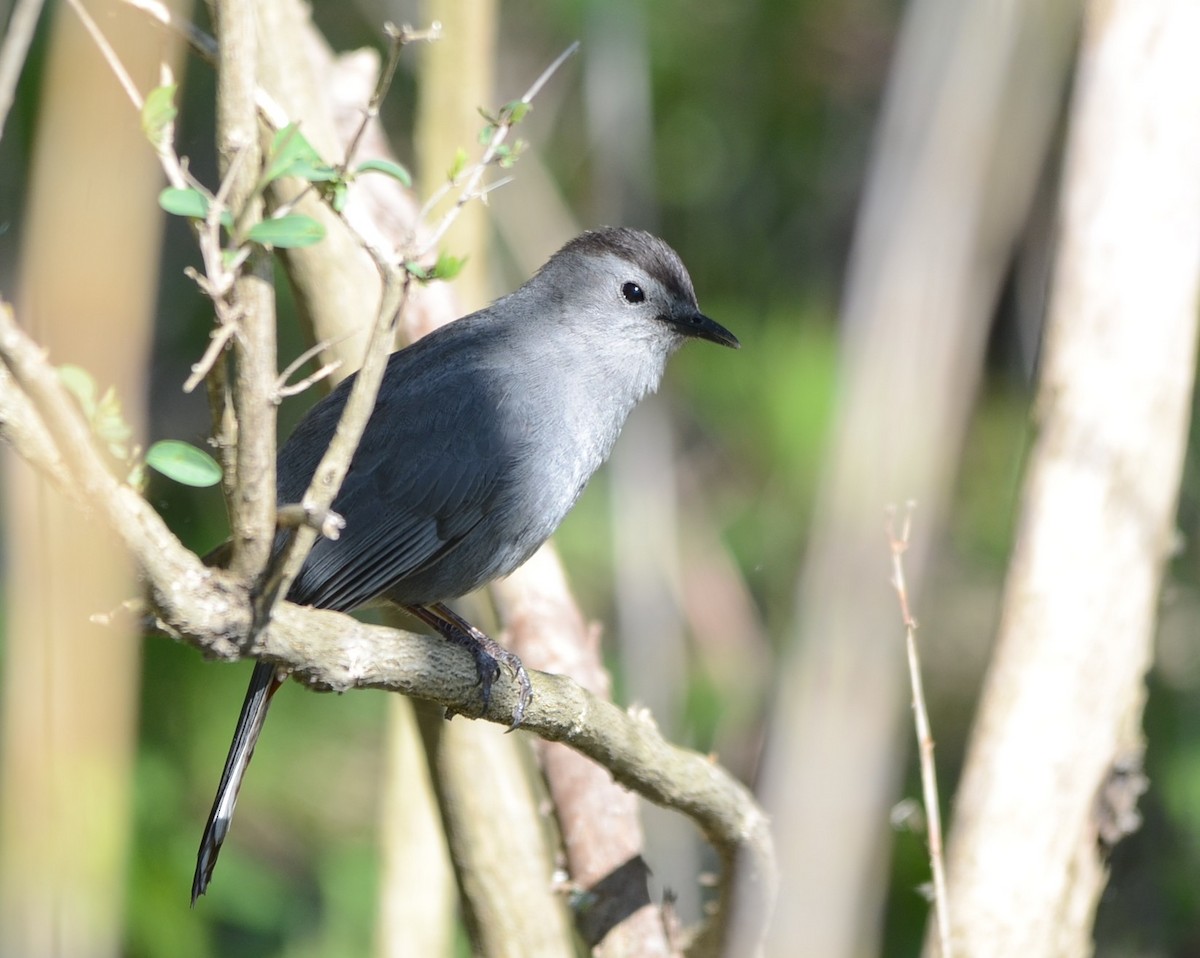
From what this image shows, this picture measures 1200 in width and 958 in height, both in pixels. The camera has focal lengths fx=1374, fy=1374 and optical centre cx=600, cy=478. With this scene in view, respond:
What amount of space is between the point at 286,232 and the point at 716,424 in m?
4.36

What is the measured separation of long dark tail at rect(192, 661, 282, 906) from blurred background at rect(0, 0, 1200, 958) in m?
0.23

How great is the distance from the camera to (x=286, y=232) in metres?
1.63

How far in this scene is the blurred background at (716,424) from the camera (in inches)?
154

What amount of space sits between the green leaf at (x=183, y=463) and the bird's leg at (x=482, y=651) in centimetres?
81

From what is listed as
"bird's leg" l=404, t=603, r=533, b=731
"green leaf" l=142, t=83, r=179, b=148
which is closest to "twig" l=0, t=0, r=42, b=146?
"green leaf" l=142, t=83, r=179, b=148

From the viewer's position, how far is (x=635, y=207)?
5910 mm

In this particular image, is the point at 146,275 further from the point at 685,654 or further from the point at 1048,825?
the point at 685,654

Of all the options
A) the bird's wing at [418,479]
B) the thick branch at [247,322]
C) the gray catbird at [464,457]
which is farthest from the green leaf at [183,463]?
the bird's wing at [418,479]

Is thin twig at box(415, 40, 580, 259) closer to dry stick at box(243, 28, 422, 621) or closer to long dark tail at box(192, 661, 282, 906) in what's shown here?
dry stick at box(243, 28, 422, 621)

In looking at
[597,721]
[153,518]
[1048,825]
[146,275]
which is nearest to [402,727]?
[597,721]

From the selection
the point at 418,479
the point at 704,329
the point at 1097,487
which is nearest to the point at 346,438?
the point at 418,479

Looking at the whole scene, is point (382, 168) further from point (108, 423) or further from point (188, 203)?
point (108, 423)

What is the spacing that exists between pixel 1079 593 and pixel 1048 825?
0.57 meters

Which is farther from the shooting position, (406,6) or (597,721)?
(406,6)
